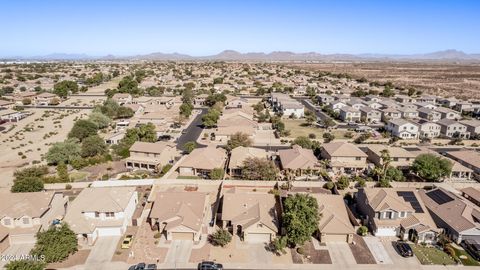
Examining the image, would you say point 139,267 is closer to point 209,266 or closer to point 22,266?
point 209,266

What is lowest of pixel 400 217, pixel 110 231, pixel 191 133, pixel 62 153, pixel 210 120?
pixel 110 231

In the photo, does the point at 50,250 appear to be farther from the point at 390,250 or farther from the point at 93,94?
the point at 93,94

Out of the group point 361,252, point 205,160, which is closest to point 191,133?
point 205,160

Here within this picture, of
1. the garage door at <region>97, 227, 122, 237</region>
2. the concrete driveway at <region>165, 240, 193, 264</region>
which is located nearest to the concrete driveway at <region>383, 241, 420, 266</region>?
the concrete driveway at <region>165, 240, 193, 264</region>

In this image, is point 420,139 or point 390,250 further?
point 420,139

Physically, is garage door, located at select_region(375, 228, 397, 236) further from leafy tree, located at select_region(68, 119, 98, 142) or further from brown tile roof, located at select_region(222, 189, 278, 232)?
leafy tree, located at select_region(68, 119, 98, 142)

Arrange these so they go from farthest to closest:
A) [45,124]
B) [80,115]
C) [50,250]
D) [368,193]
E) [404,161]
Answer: [80,115]
[45,124]
[404,161]
[368,193]
[50,250]

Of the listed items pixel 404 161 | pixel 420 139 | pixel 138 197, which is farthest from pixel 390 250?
pixel 420 139
